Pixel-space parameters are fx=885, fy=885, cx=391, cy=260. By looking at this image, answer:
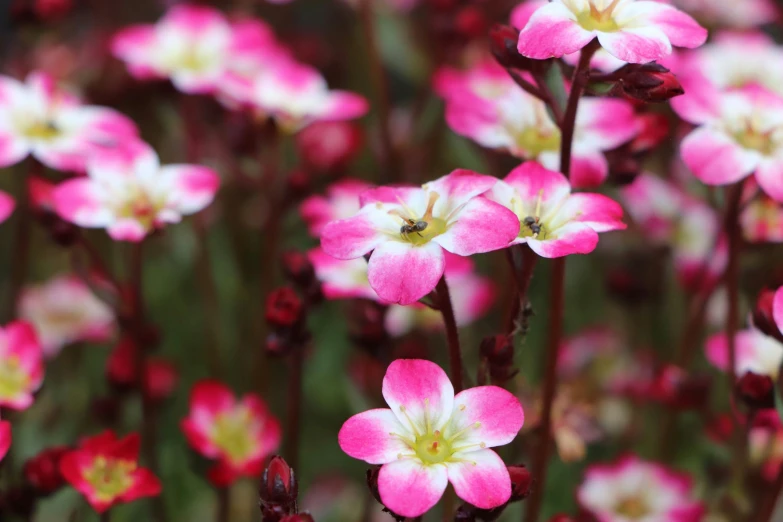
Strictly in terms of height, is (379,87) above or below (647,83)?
below

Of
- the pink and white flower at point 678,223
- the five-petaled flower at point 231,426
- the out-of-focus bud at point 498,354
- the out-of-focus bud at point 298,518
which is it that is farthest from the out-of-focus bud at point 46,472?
the pink and white flower at point 678,223

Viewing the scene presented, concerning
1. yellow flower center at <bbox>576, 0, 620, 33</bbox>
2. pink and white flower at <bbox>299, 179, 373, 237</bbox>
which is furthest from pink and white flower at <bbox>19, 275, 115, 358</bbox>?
yellow flower center at <bbox>576, 0, 620, 33</bbox>

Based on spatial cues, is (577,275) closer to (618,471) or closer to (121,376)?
(618,471)

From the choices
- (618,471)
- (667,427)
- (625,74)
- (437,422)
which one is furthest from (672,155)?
(437,422)

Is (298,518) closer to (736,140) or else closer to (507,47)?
(507,47)

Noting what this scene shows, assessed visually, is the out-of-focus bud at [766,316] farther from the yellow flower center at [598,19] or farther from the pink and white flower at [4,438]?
the pink and white flower at [4,438]

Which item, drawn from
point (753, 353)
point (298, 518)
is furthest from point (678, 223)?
point (298, 518)
